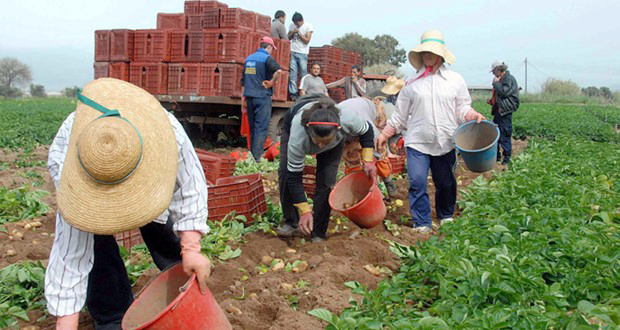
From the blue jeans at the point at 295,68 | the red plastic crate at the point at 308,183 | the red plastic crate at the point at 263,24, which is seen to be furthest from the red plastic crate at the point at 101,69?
the red plastic crate at the point at 308,183

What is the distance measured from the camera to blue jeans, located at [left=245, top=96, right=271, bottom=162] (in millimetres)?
9919

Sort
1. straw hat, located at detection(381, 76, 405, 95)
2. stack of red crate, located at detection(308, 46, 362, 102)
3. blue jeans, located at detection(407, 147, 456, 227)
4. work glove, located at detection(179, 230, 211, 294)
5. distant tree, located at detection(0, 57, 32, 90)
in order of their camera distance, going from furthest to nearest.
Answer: distant tree, located at detection(0, 57, 32, 90)
stack of red crate, located at detection(308, 46, 362, 102)
straw hat, located at detection(381, 76, 405, 95)
blue jeans, located at detection(407, 147, 456, 227)
work glove, located at detection(179, 230, 211, 294)

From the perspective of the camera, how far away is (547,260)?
368 cm

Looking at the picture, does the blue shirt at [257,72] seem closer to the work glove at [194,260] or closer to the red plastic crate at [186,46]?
the red plastic crate at [186,46]

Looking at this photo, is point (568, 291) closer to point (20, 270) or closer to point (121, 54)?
point (20, 270)

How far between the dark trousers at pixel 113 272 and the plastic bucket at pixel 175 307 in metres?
0.37

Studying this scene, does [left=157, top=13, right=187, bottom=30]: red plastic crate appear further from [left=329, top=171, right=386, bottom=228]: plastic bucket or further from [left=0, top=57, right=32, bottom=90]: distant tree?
[left=0, top=57, right=32, bottom=90]: distant tree

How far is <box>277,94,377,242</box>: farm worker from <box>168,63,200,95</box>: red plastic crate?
563 cm

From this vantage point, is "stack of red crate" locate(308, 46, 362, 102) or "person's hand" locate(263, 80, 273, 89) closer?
"person's hand" locate(263, 80, 273, 89)

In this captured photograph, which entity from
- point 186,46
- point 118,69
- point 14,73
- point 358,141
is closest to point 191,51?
point 186,46

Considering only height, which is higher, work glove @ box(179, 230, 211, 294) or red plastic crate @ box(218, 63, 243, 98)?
red plastic crate @ box(218, 63, 243, 98)

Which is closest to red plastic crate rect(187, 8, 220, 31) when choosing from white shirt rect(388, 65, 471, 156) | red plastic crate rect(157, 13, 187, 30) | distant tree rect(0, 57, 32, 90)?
red plastic crate rect(157, 13, 187, 30)

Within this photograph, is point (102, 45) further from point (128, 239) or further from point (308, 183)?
point (128, 239)

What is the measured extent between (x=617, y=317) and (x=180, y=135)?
1.99 metres
